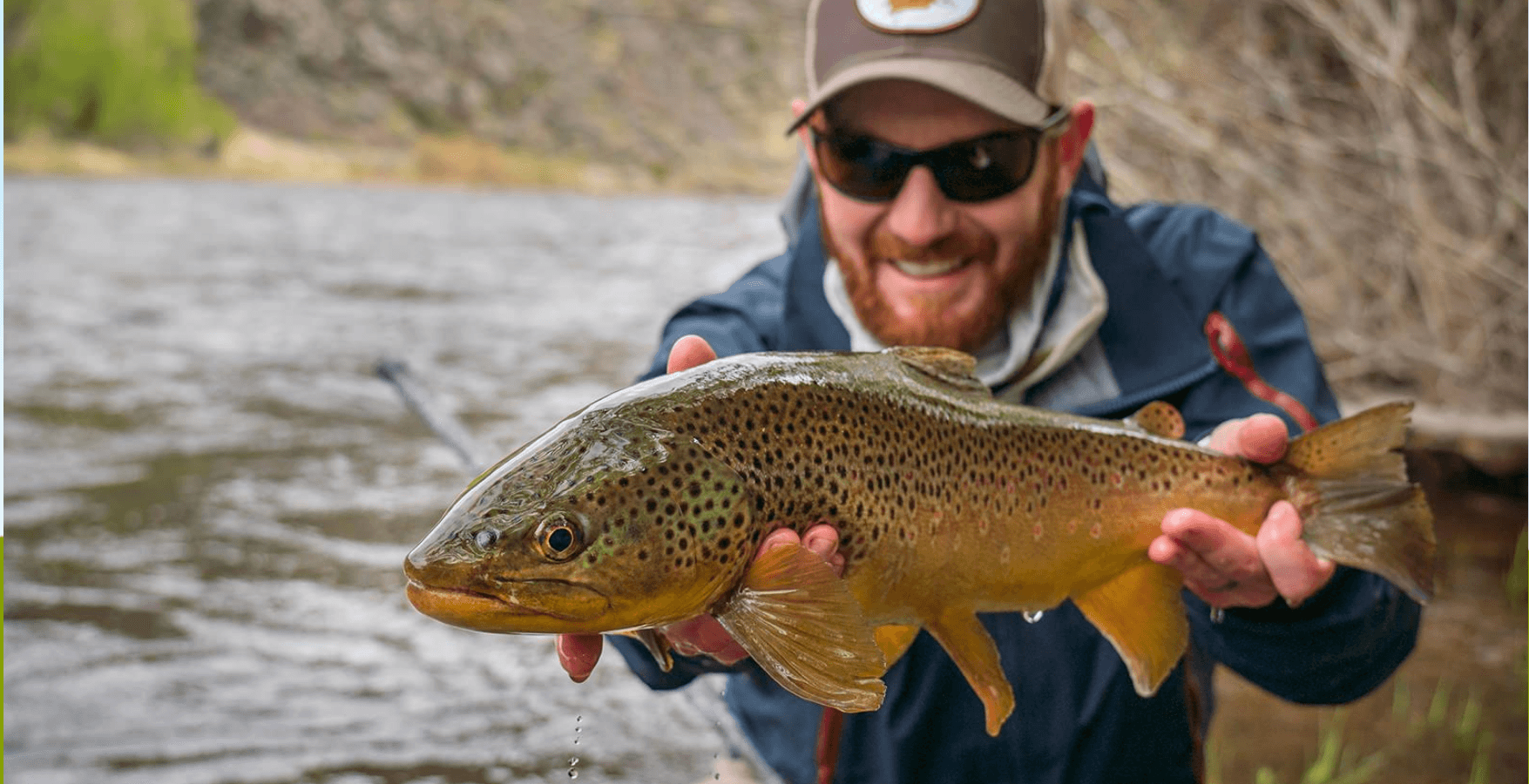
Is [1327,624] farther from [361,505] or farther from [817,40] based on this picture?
[361,505]

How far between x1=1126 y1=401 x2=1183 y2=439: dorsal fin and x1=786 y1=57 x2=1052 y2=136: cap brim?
0.79 meters

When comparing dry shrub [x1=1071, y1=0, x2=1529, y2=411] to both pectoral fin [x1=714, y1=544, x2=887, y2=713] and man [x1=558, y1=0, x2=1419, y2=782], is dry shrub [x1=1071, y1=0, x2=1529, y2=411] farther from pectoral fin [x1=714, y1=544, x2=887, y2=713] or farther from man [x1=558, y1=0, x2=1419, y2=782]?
pectoral fin [x1=714, y1=544, x2=887, y2=713]

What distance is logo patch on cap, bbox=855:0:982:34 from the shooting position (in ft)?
9.09

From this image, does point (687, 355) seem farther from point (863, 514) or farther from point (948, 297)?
point (948, 297)

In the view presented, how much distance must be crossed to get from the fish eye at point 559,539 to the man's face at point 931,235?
4.74 ft

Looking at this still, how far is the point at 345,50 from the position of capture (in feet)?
338

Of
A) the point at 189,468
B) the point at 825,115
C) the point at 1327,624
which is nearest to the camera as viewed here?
the point at 1327,624

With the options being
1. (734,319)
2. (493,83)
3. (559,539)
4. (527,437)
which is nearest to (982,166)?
(734,319)

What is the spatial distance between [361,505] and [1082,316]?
6712mm

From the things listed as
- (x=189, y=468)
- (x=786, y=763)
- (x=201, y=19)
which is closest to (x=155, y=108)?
(x=201, y=19)

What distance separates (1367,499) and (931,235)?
1.07m

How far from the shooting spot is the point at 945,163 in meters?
2.77

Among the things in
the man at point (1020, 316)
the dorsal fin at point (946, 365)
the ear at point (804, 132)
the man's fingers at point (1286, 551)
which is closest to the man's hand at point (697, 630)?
the dorsal fin at point (946, 365)

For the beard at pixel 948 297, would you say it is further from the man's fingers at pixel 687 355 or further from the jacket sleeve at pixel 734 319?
the man's fingers at pixel 687 355
